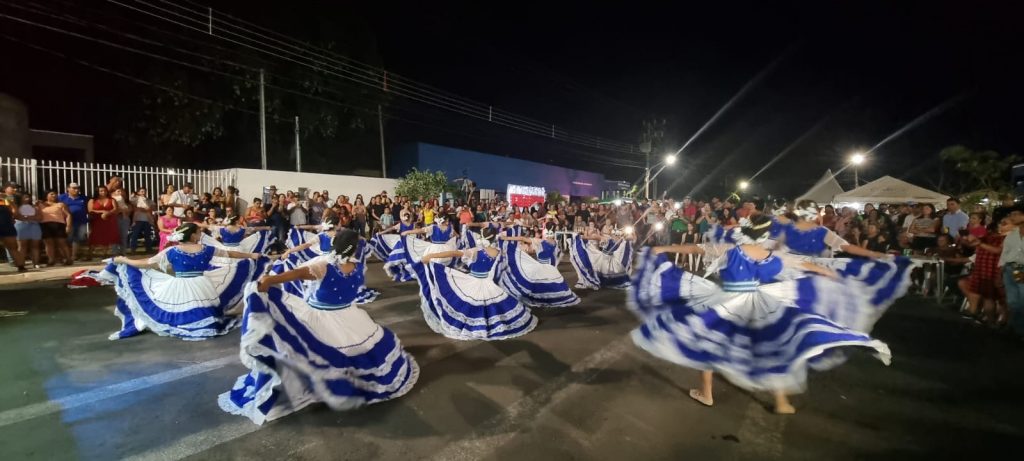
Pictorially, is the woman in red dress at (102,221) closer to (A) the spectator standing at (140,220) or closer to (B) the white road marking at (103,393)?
(A) the spectator standing at (140,220)

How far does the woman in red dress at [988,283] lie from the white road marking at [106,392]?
10454 mm

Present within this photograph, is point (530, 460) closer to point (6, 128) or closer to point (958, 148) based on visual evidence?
point (6, 128)

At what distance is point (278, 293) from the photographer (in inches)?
170

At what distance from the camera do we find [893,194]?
19266 mm

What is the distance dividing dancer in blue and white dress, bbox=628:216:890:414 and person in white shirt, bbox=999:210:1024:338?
361 centimetres

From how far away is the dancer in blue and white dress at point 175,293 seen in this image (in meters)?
6.46

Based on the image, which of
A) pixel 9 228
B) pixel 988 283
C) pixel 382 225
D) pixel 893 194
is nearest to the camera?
pixel 988 283

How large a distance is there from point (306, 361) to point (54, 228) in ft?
35.2

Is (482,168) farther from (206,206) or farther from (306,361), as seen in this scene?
(306,361)

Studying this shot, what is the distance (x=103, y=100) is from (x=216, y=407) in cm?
2306

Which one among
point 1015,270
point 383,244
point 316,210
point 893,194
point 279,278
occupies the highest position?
point 893,194

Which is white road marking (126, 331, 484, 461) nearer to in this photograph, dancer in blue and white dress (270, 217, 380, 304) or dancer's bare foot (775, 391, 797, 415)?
dancer in blue and white dress (270, 217, 380, 304)

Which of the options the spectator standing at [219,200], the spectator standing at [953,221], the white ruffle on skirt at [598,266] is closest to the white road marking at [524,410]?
the white ruffle on skirt at [598,266]

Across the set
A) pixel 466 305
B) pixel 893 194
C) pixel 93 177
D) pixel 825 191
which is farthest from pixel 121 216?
pixel 825 191
